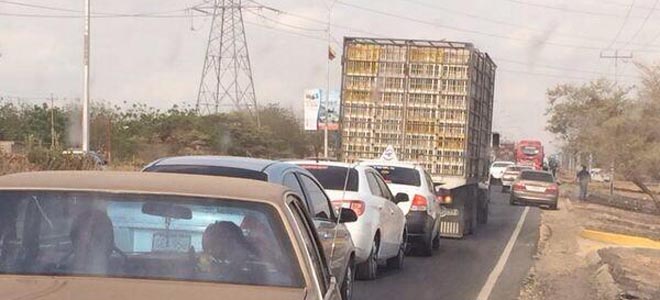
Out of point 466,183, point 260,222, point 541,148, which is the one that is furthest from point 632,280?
point 541,148

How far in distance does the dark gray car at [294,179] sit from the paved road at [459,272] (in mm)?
2008

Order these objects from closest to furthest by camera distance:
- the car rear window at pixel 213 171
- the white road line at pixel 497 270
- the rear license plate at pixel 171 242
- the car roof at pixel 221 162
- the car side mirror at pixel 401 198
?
1. the rear license plate at pixel 171 242
2. the car rear window at pixel 213 171
3. the car roof at pixel 221 162
4. the white road line at pixel 497 270
5. the car side mirror at pixel 401 198


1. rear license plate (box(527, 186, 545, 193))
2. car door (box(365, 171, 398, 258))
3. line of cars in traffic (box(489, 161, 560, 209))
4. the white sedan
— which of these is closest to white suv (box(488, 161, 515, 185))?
line of cars in traffic (box(489, 161, 560, 209))

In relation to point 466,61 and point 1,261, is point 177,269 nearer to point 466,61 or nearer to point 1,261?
point 1,261

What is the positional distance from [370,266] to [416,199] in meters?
3.91

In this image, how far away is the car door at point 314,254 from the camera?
15.8 feet

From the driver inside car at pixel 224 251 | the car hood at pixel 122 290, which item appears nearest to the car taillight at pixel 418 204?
the driver inside car at pixel 224 251

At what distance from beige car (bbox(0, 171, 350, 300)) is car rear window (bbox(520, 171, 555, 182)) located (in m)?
34.0

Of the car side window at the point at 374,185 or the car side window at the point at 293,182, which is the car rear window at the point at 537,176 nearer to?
the car side window at the point at 374,185

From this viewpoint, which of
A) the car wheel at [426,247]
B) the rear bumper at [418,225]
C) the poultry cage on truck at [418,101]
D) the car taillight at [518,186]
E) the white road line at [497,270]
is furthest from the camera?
the car taillight at [518,186]

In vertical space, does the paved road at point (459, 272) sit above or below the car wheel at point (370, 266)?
below

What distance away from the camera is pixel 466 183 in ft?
71.1

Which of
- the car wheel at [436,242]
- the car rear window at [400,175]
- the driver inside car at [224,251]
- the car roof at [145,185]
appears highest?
the car roof at [145,185]

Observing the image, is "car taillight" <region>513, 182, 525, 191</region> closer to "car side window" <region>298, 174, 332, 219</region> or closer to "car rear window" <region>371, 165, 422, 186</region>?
"car rear window" <region>371, 165, 422, 186</region>
